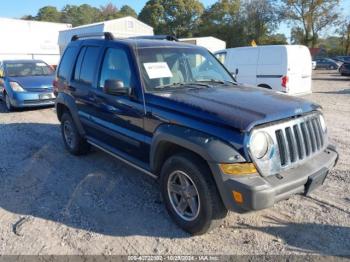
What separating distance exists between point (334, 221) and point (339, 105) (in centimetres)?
907

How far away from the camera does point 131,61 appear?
13.8 feet

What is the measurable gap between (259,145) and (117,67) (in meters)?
2.31

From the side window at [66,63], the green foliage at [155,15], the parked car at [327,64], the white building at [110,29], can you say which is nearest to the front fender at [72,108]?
the side window at [66,63]

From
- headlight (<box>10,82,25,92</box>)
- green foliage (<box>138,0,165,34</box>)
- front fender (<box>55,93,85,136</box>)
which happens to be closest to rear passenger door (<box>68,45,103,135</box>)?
front fender (<box>55,93,85,136</box>)

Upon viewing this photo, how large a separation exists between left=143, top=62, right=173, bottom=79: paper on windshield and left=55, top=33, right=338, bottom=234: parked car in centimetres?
1

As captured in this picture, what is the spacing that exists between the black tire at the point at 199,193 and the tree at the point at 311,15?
163 ft

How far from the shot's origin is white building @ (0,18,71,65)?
2366 centimetres

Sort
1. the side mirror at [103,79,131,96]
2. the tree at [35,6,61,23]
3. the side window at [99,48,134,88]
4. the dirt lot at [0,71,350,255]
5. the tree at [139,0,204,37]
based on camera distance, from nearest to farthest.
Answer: the dirt lot at [0,71,350,255], the side mirror at [103,79,131,96], the side window at [99,48,134,88], the tree at [139,0,204,37], the tree at [35,6,61,23]

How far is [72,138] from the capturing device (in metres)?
6.09

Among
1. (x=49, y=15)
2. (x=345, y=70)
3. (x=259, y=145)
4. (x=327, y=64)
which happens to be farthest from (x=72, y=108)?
(x=49, y=15)

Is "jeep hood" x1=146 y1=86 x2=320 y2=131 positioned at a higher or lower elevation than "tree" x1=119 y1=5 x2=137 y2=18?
lower

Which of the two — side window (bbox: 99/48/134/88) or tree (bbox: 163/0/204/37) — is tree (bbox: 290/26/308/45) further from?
side window (bbox: 99/48/134/88)

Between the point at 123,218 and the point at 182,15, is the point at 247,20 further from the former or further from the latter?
the point at 123,218

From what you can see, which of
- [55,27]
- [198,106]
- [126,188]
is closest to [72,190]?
[126,188]
